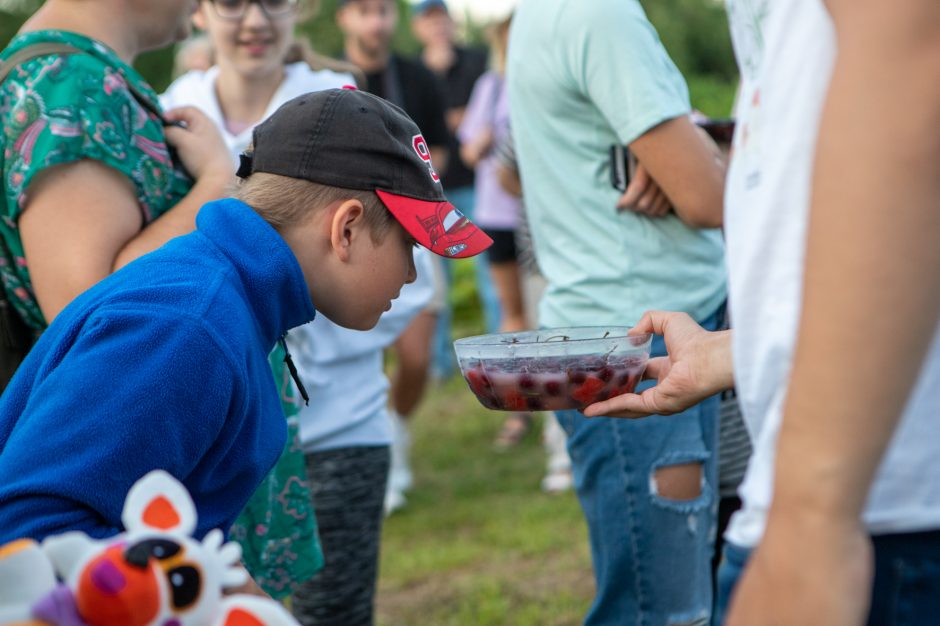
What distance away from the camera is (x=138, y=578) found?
1.06 m

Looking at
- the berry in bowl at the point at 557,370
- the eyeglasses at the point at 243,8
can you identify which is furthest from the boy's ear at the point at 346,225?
the eyeglasses at the point at 243,8

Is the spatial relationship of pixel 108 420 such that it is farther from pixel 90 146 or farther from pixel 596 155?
pixel 596 155

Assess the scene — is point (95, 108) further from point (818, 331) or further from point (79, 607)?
point (818, 331)

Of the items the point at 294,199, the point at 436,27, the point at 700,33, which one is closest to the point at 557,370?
the point at 294,199

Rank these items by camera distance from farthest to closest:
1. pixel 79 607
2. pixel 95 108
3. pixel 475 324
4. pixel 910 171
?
pixel 475 324 → pixel 95 108 → pixel 79 607 → pixel 910 171

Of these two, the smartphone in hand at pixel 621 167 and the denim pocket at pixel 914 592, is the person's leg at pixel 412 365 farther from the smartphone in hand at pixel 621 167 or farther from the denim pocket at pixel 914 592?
the denim pocket at pixel 914 592

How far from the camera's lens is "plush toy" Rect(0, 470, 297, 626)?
1.03 meters

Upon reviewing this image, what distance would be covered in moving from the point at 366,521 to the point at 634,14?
143 centimetres

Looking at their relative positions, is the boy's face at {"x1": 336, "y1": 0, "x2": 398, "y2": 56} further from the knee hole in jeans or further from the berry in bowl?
the berry in bowl

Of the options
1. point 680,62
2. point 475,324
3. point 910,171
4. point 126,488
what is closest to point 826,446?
point 910,171

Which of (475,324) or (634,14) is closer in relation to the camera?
(634,14)

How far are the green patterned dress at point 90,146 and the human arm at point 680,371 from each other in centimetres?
77

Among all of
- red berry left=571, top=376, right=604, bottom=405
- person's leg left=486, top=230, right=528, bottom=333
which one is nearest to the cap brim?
red berry left=571, top=376, right=604, bottom=405

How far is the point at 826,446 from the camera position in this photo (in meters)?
0.95
